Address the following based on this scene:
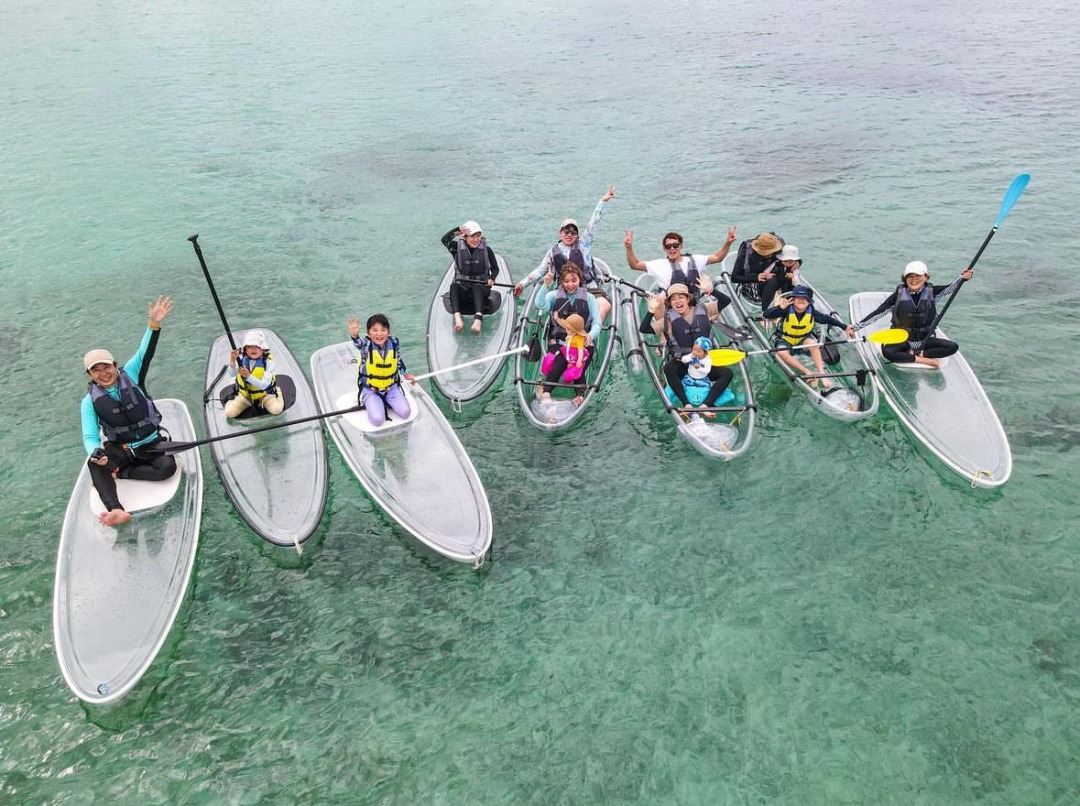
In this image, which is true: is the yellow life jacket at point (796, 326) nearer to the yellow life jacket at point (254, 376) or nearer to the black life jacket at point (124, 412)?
the yellow life jacket at point (254, 376)

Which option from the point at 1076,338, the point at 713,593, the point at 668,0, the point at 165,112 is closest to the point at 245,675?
the point at 713,593

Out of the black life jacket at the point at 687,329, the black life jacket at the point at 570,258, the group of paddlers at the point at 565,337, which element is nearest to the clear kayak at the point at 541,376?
the group of paddlers at the point at 565,337

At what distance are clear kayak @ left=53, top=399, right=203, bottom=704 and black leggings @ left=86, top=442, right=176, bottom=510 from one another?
0.39ft

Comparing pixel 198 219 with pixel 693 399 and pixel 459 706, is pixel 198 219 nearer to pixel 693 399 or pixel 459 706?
pixel 693 399

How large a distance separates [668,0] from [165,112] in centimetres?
3802

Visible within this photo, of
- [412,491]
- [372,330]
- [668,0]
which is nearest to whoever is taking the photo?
[412,491]

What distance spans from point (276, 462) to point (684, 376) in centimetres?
619

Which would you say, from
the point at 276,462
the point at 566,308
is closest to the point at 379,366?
the point at 276,462

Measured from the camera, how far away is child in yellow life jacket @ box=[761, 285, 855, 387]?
36.7 ft

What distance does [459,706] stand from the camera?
24.2ft

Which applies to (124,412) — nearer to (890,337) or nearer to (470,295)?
(470,295)

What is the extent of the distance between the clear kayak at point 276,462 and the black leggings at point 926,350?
9190 mm

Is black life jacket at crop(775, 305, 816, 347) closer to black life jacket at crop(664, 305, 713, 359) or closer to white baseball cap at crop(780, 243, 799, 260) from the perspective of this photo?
white baseball cap at crop(780, 243, 799, 260)

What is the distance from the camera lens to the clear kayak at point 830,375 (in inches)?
422
